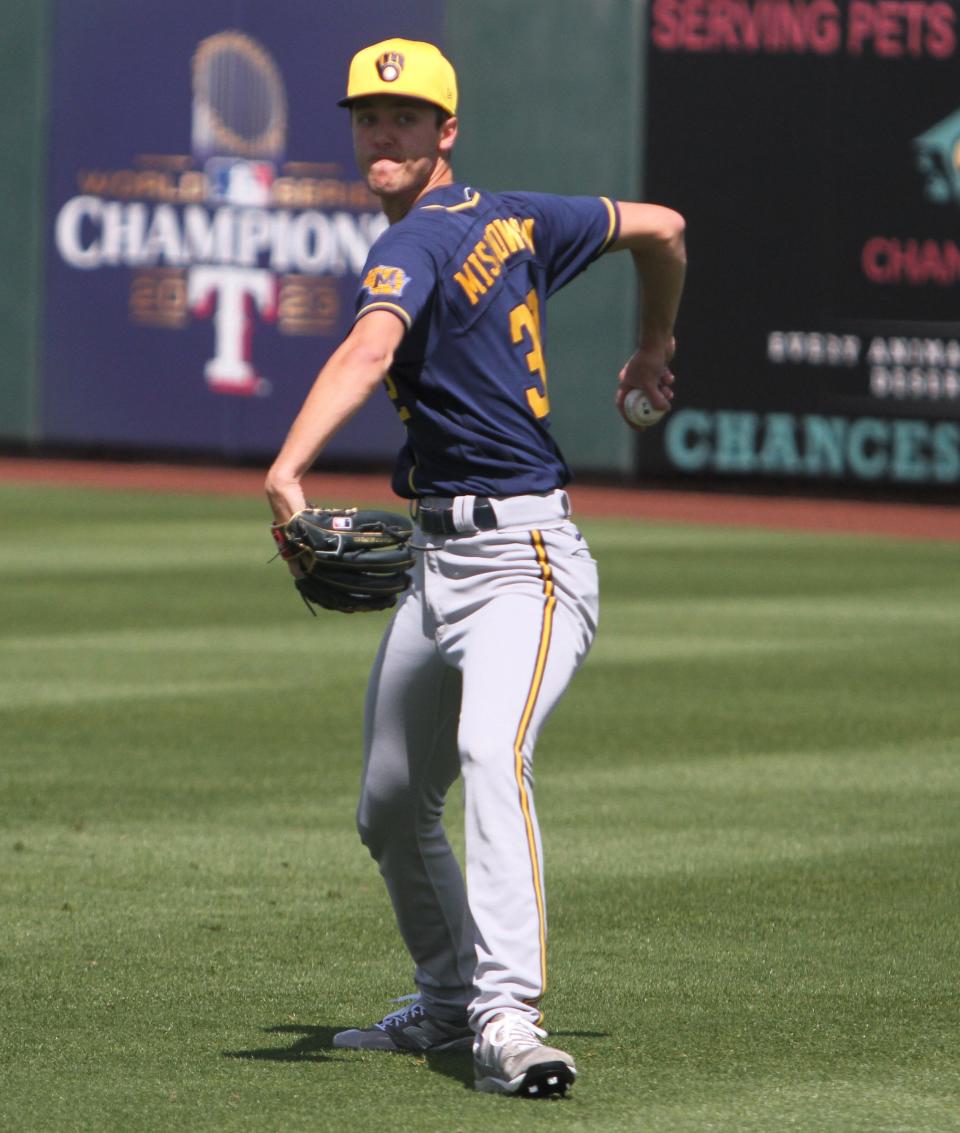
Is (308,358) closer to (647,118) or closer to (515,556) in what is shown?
(647,118)

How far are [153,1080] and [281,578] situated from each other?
10.2 m

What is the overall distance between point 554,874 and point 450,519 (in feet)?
8.00

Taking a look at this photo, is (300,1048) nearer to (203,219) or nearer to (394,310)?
(394,310)

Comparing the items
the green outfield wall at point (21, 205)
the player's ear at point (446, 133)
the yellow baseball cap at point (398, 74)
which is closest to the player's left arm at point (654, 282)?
the player's ear at point (446, 133)

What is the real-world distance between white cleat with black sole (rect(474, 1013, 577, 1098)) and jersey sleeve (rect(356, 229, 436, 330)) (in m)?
1.39

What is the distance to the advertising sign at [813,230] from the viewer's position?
20109mm

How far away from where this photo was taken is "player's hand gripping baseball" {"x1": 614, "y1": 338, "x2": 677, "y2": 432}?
573 centimetres

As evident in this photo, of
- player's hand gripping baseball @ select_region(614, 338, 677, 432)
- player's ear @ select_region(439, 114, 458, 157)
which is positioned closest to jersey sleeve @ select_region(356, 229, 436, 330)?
player's ear @ select_region(439, 114, 458, 157)

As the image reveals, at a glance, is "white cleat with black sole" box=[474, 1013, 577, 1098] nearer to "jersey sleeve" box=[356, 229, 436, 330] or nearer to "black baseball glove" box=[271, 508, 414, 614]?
"black baseball glove" box=[271, 508, 414, 614]

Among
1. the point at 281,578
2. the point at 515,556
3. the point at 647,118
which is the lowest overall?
the point at 281,578

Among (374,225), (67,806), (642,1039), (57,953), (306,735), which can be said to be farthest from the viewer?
(374,225)

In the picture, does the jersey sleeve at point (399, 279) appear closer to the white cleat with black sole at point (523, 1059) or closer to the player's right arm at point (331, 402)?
the player's right arm at point (331, 402)

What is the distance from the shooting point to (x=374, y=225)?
22.5m

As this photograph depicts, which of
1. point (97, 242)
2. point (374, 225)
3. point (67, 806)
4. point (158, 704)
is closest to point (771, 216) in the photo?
point (374, 225)
